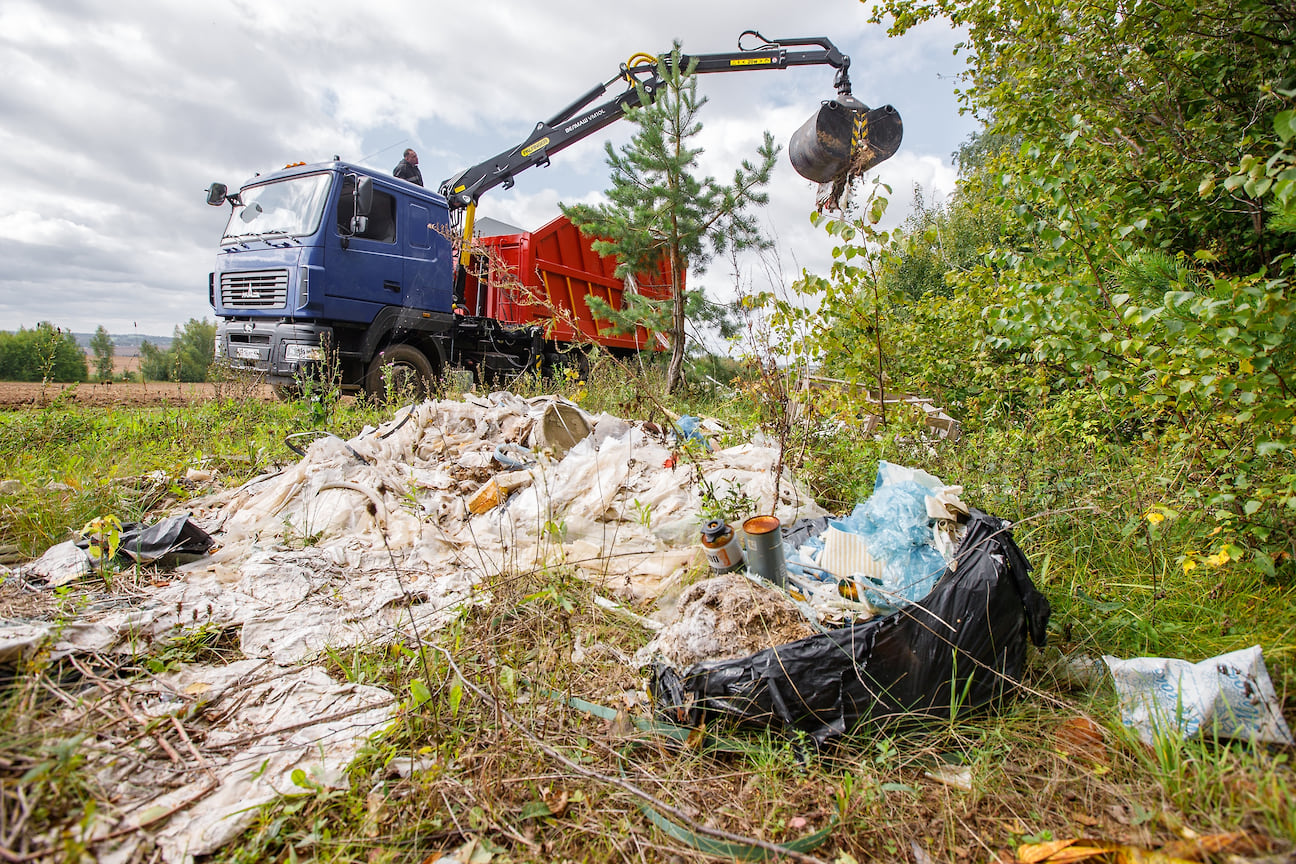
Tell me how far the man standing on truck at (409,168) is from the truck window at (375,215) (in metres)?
0.95

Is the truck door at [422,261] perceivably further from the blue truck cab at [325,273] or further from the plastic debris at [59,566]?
the plastic debris at [59,566]

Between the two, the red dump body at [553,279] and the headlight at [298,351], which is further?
the red dump body at [553,279]

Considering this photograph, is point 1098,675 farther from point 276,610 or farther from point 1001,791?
point 276,610

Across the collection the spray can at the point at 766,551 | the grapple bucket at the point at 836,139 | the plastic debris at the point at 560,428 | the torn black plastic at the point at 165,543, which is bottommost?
the torn black plastic at the point at 165,543

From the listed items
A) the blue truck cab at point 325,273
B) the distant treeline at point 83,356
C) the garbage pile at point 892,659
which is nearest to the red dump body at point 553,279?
the blue truck cab at point 325,273

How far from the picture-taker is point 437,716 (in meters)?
1.47

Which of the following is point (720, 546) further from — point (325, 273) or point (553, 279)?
point (553, 279)

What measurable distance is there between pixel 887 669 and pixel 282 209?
662 cm

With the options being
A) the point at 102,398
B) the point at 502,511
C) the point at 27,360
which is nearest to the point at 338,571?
the point at 502,511

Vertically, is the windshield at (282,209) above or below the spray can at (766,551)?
above

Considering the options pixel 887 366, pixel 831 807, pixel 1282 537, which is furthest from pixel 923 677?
pixel 887 366

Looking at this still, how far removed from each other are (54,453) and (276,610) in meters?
3.27

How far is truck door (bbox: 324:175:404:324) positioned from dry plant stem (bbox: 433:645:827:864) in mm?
5008

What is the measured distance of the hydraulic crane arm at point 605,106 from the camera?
6.54 metres
